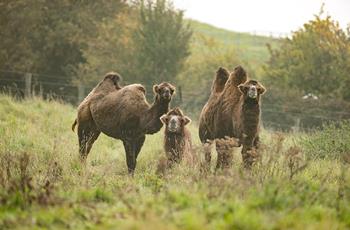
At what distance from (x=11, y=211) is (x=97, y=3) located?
73.1ft

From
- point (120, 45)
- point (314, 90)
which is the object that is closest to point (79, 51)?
point (120, 45)

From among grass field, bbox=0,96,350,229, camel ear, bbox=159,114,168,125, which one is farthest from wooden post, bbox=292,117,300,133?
grass field, bbox=0,96,350,229

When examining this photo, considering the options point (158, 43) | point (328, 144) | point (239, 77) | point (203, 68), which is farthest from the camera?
point (203, 68)

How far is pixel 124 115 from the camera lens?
42.4 ft

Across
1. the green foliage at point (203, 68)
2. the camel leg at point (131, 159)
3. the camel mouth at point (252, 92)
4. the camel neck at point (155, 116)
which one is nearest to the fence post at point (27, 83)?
the green foliage at point (203, 68)

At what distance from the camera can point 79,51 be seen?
92.8 ft

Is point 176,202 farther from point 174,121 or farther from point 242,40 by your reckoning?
point 242,40

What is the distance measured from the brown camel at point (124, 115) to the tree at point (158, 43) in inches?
497

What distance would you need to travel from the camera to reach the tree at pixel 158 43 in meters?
26.8

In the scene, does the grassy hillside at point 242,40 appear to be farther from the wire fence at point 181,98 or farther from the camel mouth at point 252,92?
the camel mouth at point 252,92

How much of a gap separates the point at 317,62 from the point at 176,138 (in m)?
14.7

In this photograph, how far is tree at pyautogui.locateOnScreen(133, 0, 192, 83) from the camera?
26.8 meters

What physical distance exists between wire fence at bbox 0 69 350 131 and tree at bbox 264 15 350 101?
1.51 m

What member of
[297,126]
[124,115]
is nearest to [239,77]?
[124,115]
